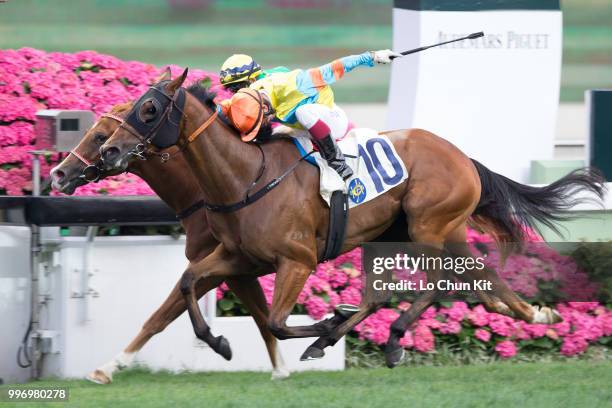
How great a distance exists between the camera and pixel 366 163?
22.9 ft

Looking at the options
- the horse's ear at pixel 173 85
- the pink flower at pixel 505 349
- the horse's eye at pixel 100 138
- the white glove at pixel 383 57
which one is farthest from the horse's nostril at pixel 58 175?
the pink flower at pixel 505 349

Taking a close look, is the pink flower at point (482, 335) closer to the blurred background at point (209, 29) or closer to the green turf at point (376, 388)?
the green turf at point (376, 388)

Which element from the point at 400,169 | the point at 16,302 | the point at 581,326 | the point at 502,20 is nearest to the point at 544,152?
the point at 502,20

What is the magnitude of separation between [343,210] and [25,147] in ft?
8.30

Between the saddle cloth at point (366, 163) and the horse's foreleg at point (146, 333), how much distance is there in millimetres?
1073

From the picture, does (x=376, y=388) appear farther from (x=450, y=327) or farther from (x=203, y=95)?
(x=203, y=95)

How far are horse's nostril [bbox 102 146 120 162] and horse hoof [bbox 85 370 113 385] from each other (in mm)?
1345

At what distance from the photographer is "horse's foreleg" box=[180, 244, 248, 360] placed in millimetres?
6680

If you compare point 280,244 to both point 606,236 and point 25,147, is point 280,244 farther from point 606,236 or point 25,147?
point 606,236

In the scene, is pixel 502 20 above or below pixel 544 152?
above

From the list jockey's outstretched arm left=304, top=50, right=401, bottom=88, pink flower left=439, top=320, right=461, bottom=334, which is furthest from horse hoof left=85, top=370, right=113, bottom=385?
pink flower left=439, top=320, right=461, bottom=334

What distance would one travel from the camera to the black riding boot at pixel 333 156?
6762mm

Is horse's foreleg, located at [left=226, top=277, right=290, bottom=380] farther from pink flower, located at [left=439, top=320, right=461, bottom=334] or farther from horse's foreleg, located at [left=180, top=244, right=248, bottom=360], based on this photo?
pink flower, located at [left=439, top=320, right=461, bottom=334]

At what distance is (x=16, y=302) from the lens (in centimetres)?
743
